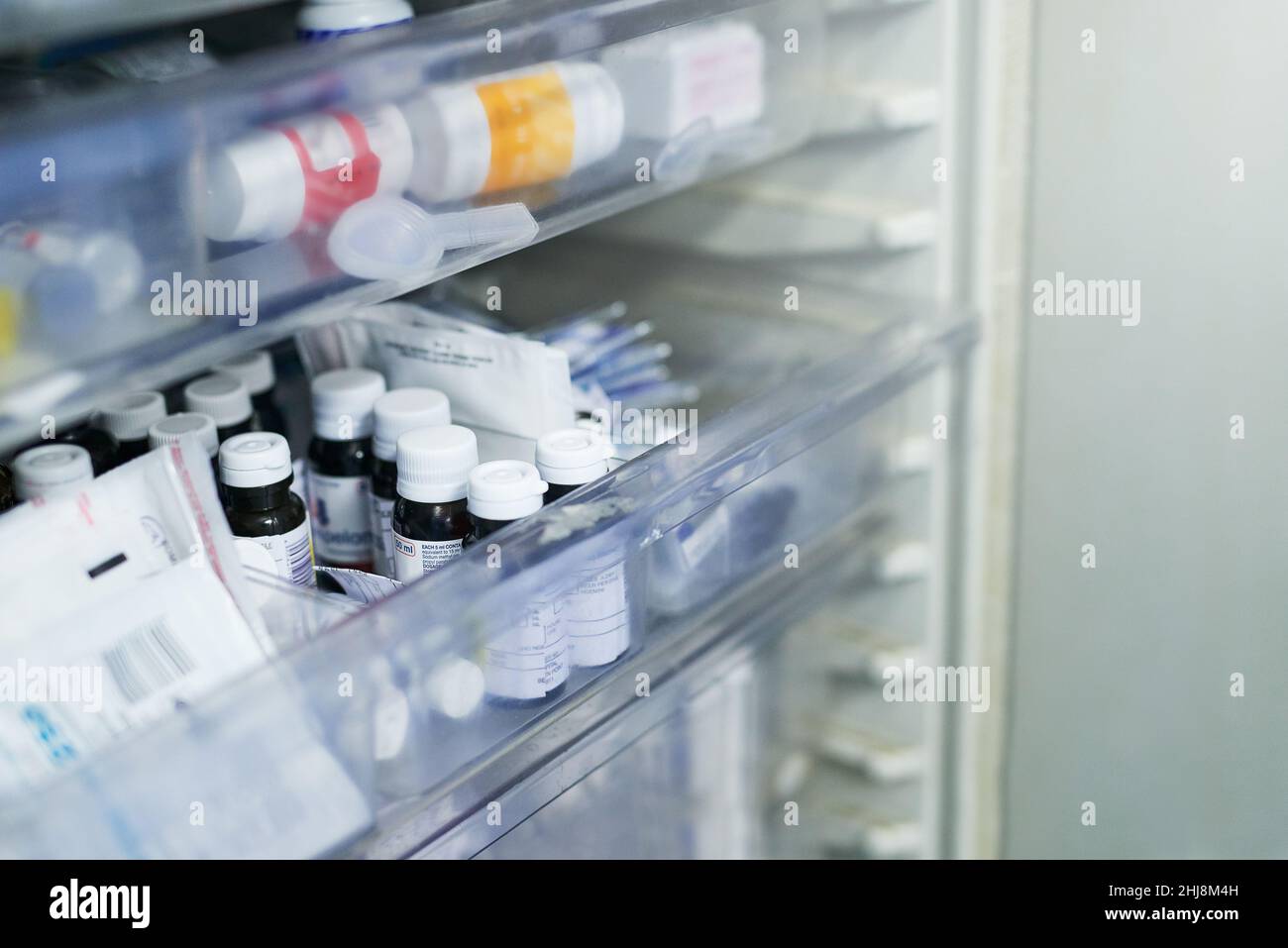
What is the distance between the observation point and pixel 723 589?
88 cm

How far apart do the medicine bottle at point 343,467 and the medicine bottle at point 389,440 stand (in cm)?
1

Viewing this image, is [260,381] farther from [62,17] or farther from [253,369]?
[62,17]

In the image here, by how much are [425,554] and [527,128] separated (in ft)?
0.80

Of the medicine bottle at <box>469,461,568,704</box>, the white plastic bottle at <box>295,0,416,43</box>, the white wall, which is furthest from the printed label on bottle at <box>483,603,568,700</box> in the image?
the white wall

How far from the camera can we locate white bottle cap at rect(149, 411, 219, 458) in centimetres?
77

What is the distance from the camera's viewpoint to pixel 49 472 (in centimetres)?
71

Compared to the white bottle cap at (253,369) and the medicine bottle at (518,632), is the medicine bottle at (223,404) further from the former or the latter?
the medicine bottle at (518,632)

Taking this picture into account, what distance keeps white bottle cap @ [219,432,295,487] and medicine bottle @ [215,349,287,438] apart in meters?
0.13

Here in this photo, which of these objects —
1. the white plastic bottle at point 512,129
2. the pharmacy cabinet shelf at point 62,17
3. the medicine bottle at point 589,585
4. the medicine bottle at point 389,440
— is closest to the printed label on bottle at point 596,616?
the medicine bottle at point 589,585

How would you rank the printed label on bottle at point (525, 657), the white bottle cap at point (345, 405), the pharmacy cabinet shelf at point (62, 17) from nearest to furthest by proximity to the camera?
1. the pharmacy cabinet shelf at point (62, 17)
2. the printed label on bottle at point (525, 657)
3. the white bottle cap at point (345, 405)

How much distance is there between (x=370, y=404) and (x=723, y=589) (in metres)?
0.25

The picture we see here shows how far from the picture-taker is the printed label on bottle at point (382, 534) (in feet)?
2.62

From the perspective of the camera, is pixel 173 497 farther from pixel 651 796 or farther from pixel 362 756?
pixel 651 796

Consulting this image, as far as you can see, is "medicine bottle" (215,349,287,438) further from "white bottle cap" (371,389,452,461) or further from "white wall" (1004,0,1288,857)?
"white wall" (1004,0,1288,857)
